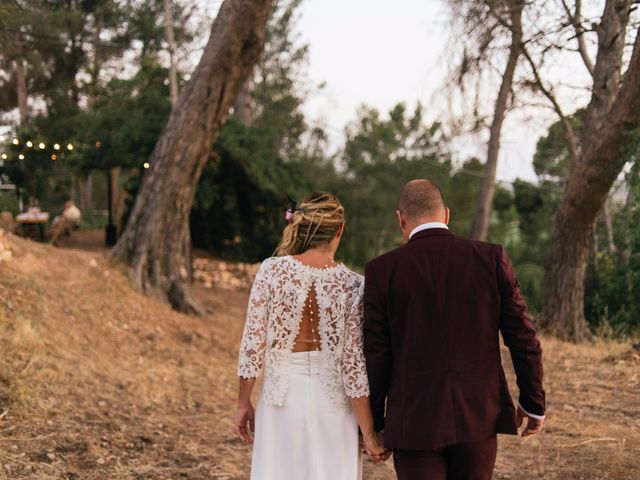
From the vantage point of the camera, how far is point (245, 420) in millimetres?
3131

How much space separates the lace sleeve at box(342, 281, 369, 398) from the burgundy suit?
17 cm

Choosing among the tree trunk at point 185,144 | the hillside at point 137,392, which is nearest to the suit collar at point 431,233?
the hillside at point 137,392

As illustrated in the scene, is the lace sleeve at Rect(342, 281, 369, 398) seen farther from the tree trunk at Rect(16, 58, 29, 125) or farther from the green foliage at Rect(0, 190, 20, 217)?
the tree trunk at Rect(16, 58, 29, 125)

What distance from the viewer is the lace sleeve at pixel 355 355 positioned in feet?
9.60

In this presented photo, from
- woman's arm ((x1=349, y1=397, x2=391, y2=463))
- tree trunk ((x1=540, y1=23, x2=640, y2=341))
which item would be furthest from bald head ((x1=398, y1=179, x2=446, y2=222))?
tree trunk ((x1=540, y1=23, x2=640, y2=341))

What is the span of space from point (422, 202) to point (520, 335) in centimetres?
64

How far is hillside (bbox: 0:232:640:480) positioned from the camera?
16.8 ft

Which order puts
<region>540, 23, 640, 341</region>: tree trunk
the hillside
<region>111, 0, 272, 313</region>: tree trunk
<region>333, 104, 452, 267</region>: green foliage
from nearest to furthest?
the hillside, <region>540, 23, 640, 341</region>: tree trunk, <region>111, 0, 272, 313</region>: tree trunk, <region>333, 104, 452, 267</region>: green foliage

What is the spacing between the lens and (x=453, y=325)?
2688 mm

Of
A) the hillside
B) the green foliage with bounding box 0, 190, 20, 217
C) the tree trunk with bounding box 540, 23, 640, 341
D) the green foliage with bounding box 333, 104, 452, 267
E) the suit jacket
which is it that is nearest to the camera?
the suit jacket

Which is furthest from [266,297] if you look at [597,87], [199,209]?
[199,209]

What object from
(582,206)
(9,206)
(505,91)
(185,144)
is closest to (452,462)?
(582,206)

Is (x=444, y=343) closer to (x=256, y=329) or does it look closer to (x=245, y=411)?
(x=256, y=329)

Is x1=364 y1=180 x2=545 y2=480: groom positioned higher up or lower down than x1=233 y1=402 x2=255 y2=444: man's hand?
higher up
